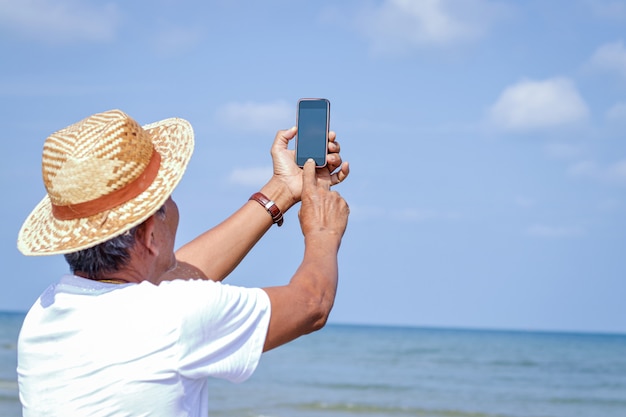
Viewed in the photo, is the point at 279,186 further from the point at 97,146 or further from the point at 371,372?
the point at 371,372

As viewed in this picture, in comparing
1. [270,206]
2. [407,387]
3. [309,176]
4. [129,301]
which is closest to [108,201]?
[129,301]

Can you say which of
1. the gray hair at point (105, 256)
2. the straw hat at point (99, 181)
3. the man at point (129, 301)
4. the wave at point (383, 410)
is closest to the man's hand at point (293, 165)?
the man at point (129, 301)

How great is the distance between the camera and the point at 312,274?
190 cm

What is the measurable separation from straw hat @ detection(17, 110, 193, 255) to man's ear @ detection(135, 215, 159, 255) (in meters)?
0.05

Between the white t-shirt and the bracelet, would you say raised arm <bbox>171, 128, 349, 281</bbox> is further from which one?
the white t-shirt

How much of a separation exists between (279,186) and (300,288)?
657mm

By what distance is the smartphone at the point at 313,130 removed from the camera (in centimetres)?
237

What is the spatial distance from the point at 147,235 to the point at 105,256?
10 cm

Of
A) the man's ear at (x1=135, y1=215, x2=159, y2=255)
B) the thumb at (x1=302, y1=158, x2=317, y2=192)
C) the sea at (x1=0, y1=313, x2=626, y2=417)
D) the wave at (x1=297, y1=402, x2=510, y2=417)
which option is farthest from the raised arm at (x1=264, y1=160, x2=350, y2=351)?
the wave at (x1=297, y1=402, x2=510, y2=417)

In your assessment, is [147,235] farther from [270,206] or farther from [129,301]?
[270,206]

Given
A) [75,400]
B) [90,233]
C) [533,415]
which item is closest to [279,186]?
[90,233]

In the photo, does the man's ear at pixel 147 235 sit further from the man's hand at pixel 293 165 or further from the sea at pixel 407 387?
the sea at pixel 407 387

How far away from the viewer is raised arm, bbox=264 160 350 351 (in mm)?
1797

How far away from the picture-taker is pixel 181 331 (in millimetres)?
1648
